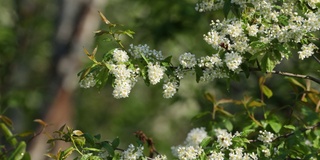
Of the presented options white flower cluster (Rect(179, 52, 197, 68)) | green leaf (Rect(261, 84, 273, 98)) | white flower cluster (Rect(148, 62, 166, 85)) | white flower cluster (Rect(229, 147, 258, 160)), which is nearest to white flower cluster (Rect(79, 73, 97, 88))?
white flower cluster (Rect(148, 62, 166, 85))

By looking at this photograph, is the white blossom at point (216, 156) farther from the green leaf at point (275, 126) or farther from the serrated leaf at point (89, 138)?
the green leaf at point (275, 126)

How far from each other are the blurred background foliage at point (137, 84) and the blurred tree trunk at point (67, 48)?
46 millimetres

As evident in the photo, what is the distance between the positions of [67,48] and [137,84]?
611cm

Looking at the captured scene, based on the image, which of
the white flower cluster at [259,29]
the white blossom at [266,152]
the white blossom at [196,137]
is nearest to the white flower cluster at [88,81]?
the white flower cluster at [259,29]

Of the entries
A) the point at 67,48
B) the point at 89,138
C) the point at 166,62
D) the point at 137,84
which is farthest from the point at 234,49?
the point at 137,84

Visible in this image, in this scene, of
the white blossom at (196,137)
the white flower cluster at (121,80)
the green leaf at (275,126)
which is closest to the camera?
the white flower cluster at (121,80)

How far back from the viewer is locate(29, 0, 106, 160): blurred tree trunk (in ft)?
31.2

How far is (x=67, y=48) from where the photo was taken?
9500 mm

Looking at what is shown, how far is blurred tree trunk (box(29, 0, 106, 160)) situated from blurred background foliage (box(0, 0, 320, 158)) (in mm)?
46

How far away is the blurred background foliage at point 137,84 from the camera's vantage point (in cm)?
727

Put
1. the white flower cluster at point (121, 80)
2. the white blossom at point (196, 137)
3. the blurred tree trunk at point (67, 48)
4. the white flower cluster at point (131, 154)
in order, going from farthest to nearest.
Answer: the blurred tree trunk at point (67, 48), the white blossom at point (196, 137), the white flower cluster at point (131, 154), the white flower cluster at point (121, 80)

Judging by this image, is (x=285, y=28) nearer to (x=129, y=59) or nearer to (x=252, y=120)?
(x=129, y=59)

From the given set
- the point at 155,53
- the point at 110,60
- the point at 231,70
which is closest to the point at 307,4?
the point at 231,70

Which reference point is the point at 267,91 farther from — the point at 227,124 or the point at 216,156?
the point at 216,156
